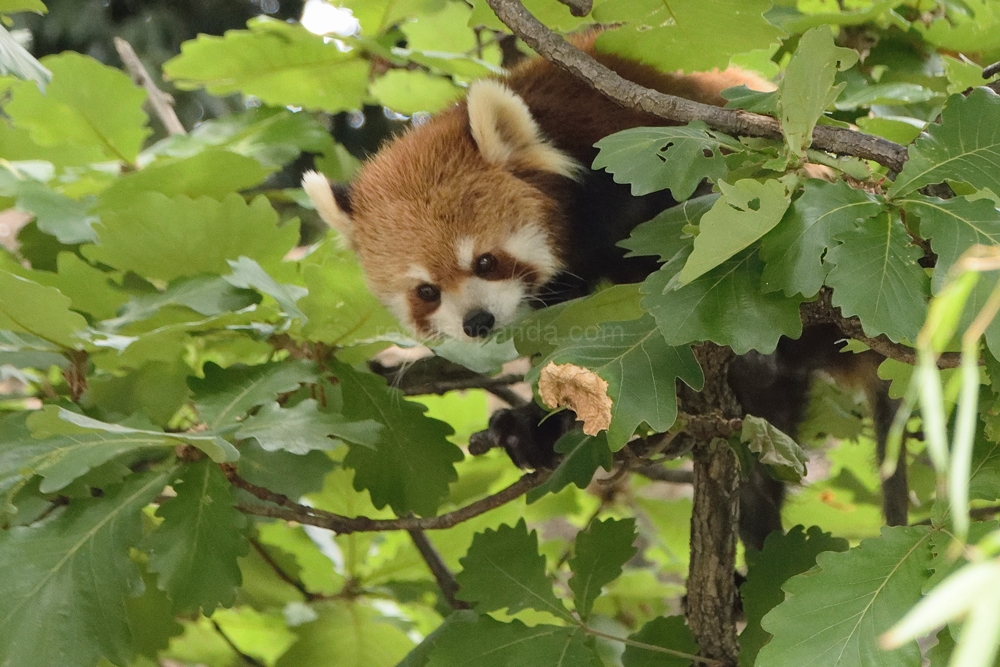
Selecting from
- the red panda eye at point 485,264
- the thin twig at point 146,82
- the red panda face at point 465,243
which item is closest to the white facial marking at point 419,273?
the red panda face at point 465,243

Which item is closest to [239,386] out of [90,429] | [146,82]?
[90,429]

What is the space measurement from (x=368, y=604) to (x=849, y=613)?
1.09 meters

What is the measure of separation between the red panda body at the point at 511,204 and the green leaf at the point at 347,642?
0.57 m

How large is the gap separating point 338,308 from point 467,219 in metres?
0.44

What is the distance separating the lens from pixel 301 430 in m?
1.10

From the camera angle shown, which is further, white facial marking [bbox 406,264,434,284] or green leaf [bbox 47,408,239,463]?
white facial marking [bbox 406,264,434,284]

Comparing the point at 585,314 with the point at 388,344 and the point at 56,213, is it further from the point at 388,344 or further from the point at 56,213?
the point at 56,213

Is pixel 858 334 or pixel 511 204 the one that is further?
pixel 511 204

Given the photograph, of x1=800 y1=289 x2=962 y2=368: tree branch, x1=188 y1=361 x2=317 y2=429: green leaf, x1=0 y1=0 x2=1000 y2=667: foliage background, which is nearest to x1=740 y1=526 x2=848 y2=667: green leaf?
x1=0 y1=0 x2=1000 y2=667: foliage background

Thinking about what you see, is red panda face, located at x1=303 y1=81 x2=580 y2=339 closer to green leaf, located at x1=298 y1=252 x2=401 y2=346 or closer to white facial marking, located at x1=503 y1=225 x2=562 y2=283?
white facial marking, located at x1=503 y1=225 x2=562 y2=283

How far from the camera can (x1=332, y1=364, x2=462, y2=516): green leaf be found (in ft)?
4.61

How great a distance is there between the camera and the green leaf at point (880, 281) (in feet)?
2.76

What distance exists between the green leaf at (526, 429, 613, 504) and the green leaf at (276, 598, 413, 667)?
45 centimetres

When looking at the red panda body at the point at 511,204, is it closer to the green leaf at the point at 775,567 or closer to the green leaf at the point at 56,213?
the green leaf at the point at 56,213
